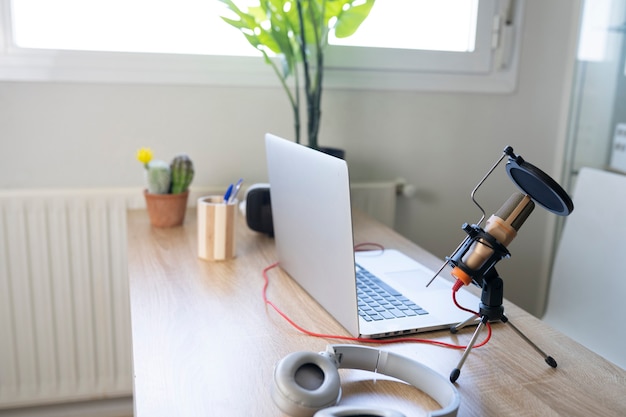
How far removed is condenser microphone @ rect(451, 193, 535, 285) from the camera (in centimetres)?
81

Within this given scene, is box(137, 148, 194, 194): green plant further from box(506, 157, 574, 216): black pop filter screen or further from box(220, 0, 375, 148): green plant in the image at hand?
box(506, 157, 574, 216): black pop filter screen

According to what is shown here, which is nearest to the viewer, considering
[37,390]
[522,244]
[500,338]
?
[500,338]

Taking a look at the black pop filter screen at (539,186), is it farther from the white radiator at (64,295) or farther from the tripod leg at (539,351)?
the white radiator at (64,295)

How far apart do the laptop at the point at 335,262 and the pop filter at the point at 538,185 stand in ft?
0.75

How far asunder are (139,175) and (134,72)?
30cm

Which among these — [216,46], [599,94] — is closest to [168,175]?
[216,46]

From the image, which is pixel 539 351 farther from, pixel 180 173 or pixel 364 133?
pixel 364 133

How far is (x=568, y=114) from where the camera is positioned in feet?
7.00

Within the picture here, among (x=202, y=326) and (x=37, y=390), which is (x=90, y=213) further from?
(x=202, y=326)

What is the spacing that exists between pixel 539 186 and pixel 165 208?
1.00 metres

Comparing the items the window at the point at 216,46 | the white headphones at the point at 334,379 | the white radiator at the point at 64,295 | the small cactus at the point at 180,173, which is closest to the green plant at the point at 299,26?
the window at the point at 216,46

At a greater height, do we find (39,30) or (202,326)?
(39,30)

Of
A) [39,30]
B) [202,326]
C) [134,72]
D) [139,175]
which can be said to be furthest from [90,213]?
[202,326]

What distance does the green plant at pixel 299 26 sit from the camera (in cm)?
159
